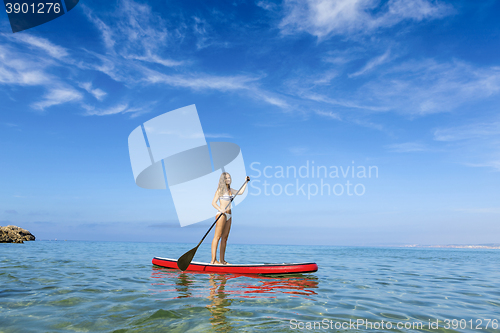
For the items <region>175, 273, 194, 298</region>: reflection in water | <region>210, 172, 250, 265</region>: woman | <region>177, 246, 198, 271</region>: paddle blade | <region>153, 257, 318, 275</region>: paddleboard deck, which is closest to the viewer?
<region>175, 273, 194, 298</region>: reflection in water

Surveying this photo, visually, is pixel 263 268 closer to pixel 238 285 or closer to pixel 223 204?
pixel 238 285

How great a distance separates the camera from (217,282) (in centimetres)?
788

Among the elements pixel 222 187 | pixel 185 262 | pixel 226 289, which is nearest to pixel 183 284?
pixel 226 289

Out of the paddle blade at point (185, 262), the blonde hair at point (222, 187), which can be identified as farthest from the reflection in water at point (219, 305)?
the blonde hair at point (222, 187)

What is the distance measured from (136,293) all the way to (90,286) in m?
1.68

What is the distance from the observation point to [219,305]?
17.9 ft

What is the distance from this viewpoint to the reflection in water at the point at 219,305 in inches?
171

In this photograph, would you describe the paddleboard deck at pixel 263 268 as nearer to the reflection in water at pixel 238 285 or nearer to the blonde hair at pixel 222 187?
the reflection in water at pixel 238 285

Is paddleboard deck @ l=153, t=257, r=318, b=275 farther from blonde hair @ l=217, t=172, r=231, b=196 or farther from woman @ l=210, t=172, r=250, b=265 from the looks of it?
blonde hair @ l=217, t=172, r=231, b=196

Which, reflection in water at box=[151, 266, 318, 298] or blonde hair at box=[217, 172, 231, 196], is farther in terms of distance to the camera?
blonde hair at box=[217, 172, 231, 196]

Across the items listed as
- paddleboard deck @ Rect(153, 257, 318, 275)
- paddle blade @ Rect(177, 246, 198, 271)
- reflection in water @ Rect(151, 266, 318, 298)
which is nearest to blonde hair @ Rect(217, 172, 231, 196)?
paddle blade @ Rect(177, 246, 198, 271)

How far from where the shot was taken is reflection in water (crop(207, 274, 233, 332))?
434 cm

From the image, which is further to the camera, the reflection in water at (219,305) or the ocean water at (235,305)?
the ocean water at (235,305)

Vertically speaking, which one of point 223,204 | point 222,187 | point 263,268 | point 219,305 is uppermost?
point 222,187
